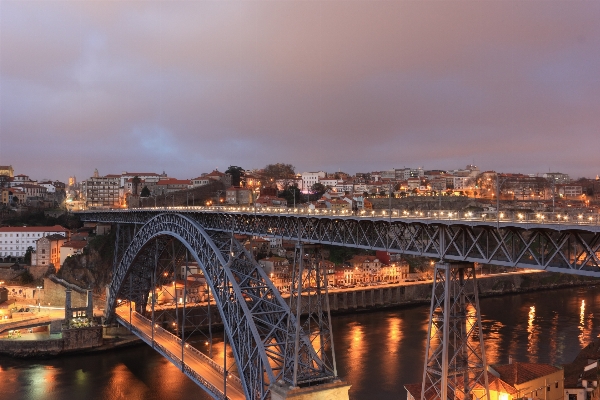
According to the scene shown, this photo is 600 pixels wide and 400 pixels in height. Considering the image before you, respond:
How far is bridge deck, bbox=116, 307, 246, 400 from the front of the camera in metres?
20.3

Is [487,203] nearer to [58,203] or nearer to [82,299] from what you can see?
[82,299]

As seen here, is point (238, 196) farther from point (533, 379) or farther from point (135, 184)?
point (533, 379)

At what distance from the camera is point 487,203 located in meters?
63.0

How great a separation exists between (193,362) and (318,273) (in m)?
10.5

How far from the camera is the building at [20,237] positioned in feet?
179

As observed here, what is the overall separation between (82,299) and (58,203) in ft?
142

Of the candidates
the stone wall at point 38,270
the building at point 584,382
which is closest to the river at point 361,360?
the building at point 584,382

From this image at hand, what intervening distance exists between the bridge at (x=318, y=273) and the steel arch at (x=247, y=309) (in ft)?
0.15

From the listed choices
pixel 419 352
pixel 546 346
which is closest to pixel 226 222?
pixel 419 352

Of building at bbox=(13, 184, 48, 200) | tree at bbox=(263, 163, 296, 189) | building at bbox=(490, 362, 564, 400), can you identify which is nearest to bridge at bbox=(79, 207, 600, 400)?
building at bbox=(490, 362, 564, 400)

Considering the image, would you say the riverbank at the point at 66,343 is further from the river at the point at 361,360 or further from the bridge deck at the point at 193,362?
the bridge deck at the point at 193,362

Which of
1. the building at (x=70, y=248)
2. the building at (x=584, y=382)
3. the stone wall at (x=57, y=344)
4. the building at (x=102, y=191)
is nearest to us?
the building at (x=584, y=382)

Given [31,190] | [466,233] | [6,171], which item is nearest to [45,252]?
[31,190]

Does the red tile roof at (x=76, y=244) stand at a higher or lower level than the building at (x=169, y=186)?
lower
